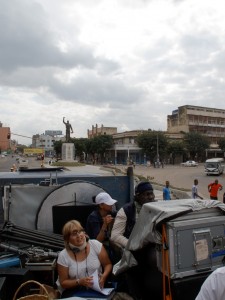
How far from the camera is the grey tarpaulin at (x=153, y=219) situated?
Result: 10.1 ft

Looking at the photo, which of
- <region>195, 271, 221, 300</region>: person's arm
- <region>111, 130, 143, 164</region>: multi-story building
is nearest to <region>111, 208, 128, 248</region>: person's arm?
<region>195, 271, 221, 300</region>: person's arm

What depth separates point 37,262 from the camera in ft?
14.6

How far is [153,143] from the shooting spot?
3078 inches

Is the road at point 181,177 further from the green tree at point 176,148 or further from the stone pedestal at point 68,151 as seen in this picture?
the green tree at point 176,148

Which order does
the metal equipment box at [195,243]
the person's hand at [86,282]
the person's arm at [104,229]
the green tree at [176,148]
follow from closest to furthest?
1. the metal equipment box at [195,243]
2. the person's hand at [86,282]
3. the person's arm at [104,229]
4. the green tree at [176,148]

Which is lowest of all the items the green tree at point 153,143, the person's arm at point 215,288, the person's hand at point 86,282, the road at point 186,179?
the road at point 186,179

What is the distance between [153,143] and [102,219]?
243 feet

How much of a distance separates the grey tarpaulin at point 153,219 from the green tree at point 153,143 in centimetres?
7425

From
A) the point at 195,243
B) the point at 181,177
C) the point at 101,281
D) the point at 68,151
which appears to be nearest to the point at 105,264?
the point at 101,281

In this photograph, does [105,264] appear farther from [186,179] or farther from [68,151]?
[68,151]

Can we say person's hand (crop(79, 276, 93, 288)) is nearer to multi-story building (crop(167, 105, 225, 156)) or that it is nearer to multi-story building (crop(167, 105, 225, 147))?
multi-story building (crop(167, 105, 225, 156))

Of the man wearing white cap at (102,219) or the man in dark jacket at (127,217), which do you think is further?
the man wearing white cap at (102,219)

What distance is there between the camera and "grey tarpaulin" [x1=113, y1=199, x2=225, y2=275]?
10.1 feet

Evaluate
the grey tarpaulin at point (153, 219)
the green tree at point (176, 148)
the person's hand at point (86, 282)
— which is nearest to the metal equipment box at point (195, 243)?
the grey tarpaulin at point (153, 219)
